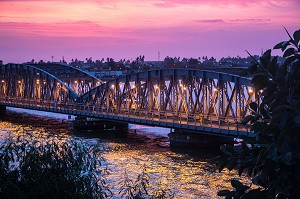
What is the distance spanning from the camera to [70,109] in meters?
77.1

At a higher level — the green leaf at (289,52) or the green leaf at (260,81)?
the green leaf at (289,52)

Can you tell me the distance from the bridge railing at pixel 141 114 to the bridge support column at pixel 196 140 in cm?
122

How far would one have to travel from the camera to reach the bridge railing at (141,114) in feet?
174

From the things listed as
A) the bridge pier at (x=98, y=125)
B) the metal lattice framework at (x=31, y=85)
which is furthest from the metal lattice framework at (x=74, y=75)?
the bridge pier at (x=98, y=125)

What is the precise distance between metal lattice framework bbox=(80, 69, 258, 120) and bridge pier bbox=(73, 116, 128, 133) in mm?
2585

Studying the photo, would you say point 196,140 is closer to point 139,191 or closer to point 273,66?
point 139,191

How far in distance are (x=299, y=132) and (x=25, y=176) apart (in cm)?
1369

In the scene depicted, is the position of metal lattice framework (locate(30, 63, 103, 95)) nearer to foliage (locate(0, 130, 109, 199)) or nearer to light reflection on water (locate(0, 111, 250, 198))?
light reflection on water (locate(0, 111, 250, 198))

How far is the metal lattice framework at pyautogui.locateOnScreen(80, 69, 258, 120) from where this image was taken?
183 ft

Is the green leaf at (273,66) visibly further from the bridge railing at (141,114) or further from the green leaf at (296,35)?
the bridge railing at (141,114)

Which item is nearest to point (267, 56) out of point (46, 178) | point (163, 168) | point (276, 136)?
point (276, 136)

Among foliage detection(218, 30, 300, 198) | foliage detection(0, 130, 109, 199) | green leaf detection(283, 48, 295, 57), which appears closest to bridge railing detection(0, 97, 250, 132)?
foliage detection(0, 130, 109, 199)

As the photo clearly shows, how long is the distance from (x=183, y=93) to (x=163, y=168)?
20.8 meters

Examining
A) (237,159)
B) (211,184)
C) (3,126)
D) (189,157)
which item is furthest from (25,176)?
(3,126)
